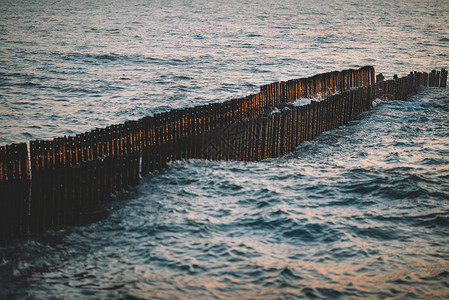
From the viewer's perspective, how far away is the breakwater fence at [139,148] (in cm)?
812

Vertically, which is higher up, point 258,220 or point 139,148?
point 139,148

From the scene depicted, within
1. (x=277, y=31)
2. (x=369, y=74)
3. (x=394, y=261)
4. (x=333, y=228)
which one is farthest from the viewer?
(x=277, y=31)

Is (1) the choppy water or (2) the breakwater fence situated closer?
(1) the choppy water

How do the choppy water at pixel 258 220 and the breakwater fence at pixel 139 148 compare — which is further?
the breakwater fence at pixel 139 148

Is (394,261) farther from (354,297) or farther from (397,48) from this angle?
(397,48)

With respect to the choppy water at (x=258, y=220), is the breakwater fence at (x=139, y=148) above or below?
above

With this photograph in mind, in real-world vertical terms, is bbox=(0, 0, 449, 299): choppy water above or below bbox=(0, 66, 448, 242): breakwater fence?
below

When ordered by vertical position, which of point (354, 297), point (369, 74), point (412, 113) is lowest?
point (354, 297)

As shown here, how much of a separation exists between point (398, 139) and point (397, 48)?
33.8 meters

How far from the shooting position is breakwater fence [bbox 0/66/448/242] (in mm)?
8125

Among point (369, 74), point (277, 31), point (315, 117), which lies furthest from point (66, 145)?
point (277, 31)

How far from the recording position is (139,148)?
12.0m

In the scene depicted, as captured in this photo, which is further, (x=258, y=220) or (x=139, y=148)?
(x=139, y=148)

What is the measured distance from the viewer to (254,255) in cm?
789
